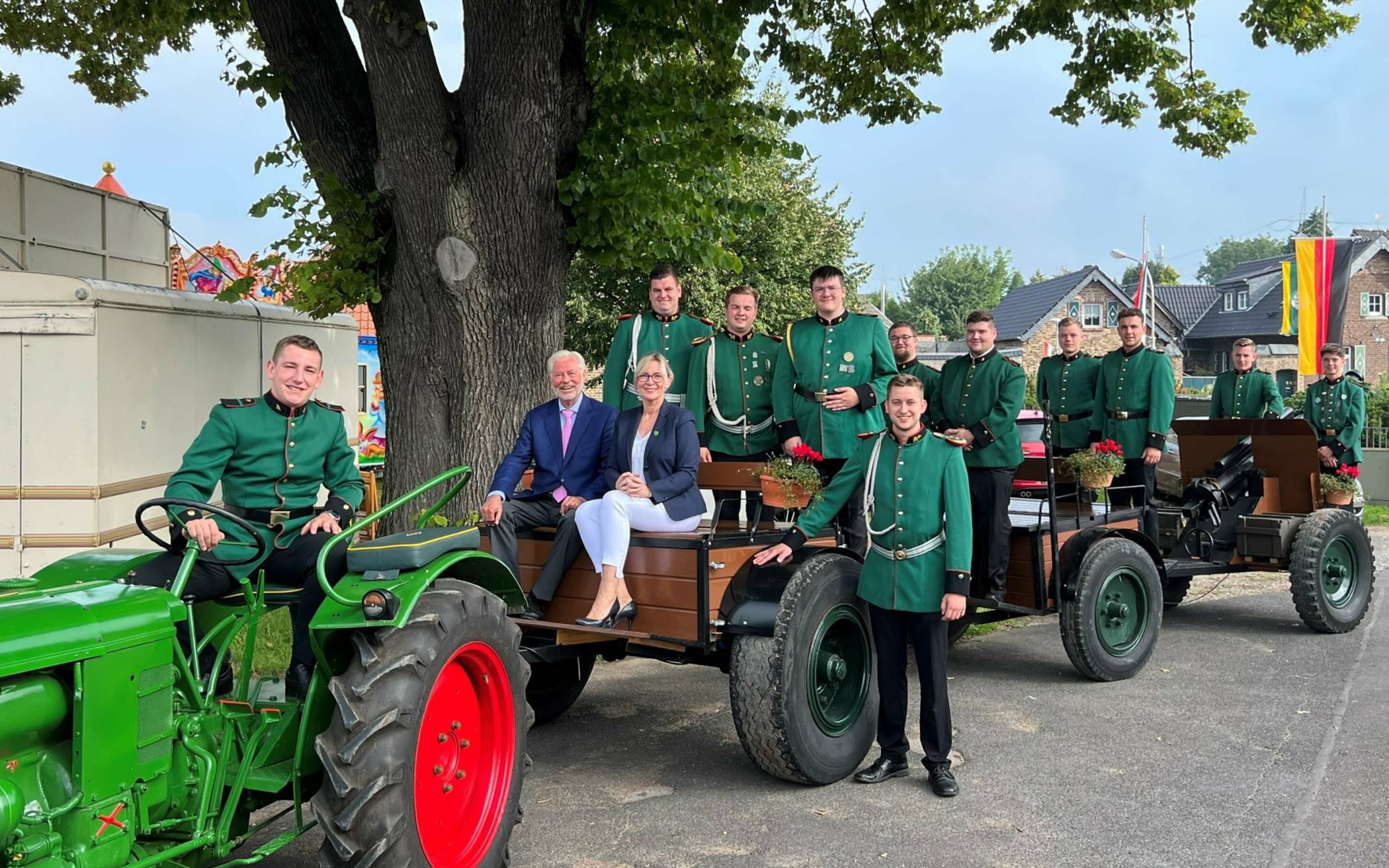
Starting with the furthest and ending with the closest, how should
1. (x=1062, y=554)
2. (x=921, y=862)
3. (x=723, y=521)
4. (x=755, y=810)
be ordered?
1. (x=1062, y=554)
2. (x=723, y=521)
3. (x=755, y=810)
4. (x=921, y=862)

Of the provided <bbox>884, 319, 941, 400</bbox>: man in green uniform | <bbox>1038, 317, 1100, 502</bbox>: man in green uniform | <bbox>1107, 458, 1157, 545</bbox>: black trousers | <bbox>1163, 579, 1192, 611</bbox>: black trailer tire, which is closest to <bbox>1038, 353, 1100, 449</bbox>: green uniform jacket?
<bbox>1038, 317, 1100, 502</bbox>: man in green uniform

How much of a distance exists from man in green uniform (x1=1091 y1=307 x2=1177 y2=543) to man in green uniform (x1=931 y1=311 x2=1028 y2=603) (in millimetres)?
1589

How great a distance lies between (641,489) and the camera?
5367mm

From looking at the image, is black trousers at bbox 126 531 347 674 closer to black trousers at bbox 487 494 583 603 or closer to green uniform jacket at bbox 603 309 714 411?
black trousers at bbox 487 494 583 603

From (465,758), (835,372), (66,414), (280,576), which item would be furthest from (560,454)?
(66,414)

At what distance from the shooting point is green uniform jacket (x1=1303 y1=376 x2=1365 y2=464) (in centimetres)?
1053

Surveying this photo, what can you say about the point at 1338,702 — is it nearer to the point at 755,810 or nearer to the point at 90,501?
the point at 755,810

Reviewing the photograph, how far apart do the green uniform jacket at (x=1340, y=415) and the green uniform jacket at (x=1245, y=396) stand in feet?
1.10

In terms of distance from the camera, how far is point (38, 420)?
334 inches

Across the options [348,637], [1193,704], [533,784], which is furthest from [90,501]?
[1193,704]

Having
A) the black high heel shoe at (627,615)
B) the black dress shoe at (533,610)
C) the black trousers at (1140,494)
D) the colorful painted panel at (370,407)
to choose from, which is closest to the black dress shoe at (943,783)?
the black high heel shoe at (627,615)

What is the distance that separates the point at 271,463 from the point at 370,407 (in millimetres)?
14170

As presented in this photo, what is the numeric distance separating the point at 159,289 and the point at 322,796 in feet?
23.2

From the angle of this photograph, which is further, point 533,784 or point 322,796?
point 533,784
